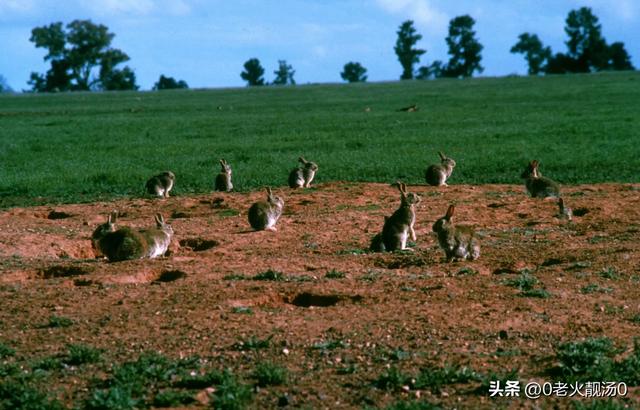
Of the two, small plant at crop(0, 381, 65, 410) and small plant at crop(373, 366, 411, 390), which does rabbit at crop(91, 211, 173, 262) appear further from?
small plant at crop(373, 366, 411, 390)

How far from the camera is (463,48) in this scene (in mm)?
119188

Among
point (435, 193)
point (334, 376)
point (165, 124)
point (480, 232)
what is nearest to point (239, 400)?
point (334, 376)

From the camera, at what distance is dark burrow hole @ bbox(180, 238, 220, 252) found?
1200cm

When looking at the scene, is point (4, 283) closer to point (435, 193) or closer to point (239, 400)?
point (239, 400)

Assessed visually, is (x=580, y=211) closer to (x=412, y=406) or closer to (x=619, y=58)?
(x=412, y=406)

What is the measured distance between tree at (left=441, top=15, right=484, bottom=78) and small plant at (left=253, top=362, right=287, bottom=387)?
11556 cm

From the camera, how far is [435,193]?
16.6m

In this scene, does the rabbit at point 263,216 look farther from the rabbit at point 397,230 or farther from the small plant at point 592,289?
the small plant at point 592,289

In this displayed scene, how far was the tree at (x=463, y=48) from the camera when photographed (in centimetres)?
11831

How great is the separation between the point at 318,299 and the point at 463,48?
114323 mm

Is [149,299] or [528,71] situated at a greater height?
[528,71]

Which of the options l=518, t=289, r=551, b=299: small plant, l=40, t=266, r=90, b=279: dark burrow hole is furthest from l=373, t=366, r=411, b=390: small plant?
l=40, t=266, r=90, b=279: dark burrow hole

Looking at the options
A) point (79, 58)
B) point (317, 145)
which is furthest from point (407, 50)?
point (317, 145)

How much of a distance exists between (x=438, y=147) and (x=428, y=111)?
19.6 metres
